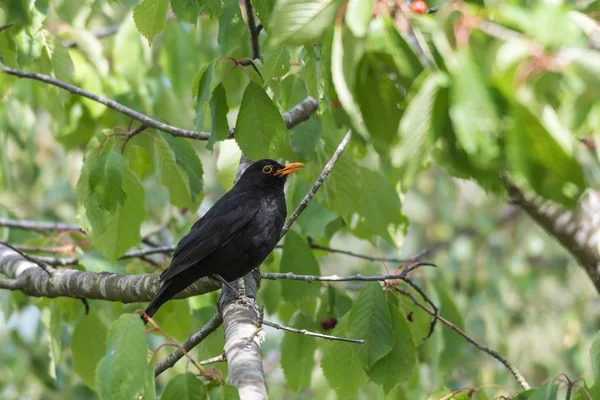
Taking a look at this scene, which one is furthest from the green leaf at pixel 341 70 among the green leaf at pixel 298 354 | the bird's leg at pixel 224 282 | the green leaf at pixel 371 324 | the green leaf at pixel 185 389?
the green leaf at pixel 298 354

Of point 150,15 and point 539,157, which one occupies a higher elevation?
point 150,15

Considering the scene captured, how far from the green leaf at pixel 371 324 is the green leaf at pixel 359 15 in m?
1.91

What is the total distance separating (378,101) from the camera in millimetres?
1905

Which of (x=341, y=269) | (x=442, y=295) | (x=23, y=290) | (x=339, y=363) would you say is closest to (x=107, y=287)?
(x=23, y=290)

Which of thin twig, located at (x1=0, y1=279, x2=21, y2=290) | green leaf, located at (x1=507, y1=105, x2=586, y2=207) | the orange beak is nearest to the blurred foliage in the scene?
green leaf, located at (x1=507, y1=105, x2=586, y2=207)

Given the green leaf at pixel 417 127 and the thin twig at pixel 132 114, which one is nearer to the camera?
the green leaf at pixel 417 127

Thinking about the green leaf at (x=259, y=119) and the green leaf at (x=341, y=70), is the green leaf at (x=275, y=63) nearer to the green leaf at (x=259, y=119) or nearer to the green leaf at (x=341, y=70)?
the green leaf at (x=259, y=119)

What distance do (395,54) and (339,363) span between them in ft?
7.45

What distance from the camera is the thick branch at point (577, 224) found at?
4676 millimetres

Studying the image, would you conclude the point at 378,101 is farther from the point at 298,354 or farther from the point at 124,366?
the point at 298,354

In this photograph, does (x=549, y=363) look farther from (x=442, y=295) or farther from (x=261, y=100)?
(x=261, y=100)

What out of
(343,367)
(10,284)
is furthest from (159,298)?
(343,367)

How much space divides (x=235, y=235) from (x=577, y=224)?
2.09 m

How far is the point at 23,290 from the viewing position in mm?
4352
